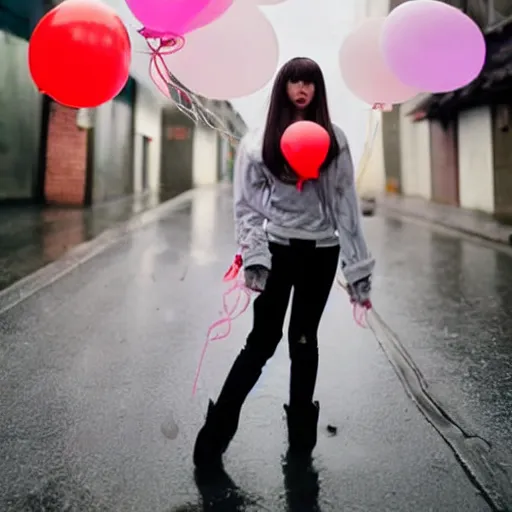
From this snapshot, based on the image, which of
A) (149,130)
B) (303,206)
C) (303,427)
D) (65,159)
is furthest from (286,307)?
(149,130)

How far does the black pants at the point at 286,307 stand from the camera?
2.59 meters

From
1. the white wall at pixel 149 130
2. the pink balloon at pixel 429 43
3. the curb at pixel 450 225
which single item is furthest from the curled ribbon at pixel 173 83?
the white wall at pixel 149 130

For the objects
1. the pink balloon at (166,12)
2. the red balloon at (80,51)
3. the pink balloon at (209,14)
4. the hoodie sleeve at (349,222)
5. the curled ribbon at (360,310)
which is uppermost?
the pink balloon at (209,14)

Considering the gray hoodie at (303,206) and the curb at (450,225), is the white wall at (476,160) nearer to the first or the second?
the curb at (450,225)

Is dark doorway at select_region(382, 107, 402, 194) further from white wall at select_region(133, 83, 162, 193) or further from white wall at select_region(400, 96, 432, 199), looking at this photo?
white wall at select_region(133, 83, 162, 193)

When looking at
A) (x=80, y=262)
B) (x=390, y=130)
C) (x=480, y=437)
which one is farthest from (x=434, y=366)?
(x=390, y=130)

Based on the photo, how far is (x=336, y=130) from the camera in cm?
260

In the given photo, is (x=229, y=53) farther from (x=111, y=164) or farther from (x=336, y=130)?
(x=111, y=164)

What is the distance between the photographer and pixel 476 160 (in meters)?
18.2

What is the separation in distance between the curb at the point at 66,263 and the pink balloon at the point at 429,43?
4305 millimetres

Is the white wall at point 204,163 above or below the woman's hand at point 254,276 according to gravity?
above

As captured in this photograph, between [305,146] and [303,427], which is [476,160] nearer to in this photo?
[303,427]

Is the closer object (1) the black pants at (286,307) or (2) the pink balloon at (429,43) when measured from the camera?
(1) the black pants at (286,307)

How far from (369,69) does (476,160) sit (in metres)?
16.5
